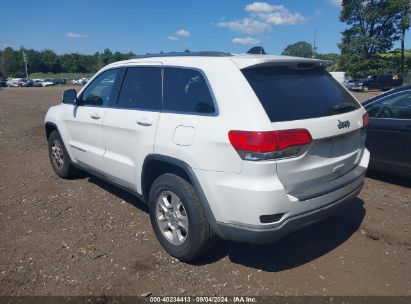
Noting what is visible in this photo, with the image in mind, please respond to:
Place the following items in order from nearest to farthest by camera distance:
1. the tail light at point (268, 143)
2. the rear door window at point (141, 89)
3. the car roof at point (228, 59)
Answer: the tail light at point (268, 143)
the car roof at point (228, 59)
the rear door window at point (141, 89)

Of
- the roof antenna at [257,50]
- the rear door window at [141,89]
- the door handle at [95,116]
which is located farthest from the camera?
the door handle at [95,116]

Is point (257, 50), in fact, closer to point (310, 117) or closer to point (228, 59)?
point (228, 59)

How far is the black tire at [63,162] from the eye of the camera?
18.2 feet

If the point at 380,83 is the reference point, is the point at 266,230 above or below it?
below

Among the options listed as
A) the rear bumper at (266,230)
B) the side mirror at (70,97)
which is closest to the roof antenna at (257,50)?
the rear bumper at (266,230)

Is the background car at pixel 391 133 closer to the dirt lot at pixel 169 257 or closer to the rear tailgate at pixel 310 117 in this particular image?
the dirt lot at pixel 169 257

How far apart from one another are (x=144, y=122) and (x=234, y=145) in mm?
1159

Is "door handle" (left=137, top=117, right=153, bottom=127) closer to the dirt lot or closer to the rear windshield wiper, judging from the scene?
the dirt lot

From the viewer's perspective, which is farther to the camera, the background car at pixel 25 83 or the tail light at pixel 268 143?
the background car at pixel 25 83

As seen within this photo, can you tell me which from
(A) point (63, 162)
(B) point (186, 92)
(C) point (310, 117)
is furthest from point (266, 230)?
(A) point (63, 162)

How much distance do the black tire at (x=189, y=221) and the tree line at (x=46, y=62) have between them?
104 metres

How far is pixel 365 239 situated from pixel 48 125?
15.7 feet

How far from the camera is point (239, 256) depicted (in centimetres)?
359

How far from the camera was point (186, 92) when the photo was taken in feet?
11.0
